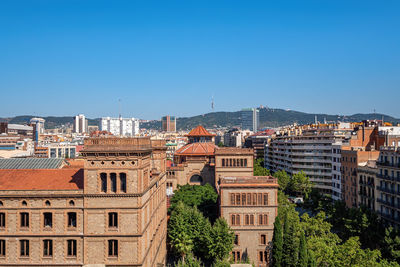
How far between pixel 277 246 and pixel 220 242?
7322 mm

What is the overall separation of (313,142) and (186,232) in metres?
64.8

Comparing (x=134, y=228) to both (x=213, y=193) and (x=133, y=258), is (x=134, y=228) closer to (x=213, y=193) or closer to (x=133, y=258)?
(x=133, y=258)

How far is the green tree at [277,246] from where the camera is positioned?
49.2 meters

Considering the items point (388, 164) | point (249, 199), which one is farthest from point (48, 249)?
point (388, 164)

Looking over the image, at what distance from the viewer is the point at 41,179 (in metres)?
39.3

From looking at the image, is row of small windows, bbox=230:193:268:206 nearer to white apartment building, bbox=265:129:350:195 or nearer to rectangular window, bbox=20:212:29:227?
rectangular window, bbox=20:212:29:227

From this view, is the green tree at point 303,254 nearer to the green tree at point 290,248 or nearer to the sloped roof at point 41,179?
the green tree at point 290,248

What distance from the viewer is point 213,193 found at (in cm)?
7150

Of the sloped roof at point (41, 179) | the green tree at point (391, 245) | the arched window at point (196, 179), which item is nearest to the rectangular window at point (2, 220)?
the sloped roof at point (41, 179)

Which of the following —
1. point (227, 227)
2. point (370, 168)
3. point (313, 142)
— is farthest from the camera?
point (313, 142)

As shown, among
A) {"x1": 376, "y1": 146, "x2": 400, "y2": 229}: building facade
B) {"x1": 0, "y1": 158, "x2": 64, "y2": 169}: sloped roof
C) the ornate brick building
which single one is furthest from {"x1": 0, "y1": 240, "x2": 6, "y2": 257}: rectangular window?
{"x1": 376, "y1": 146, "x2": 400, "y2": 229}: building facade

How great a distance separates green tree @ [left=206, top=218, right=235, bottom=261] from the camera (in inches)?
1984

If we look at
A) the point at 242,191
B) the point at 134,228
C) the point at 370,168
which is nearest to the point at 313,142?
the point at 370,168

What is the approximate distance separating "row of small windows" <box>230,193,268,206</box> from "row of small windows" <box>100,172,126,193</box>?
887 inches
